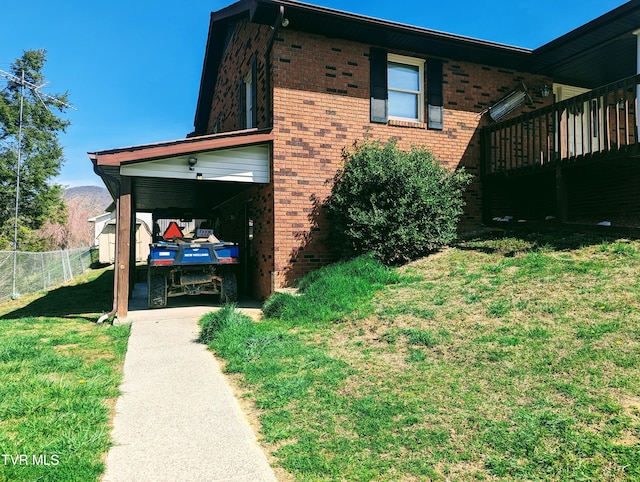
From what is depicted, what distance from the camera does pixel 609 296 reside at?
477 centimetres

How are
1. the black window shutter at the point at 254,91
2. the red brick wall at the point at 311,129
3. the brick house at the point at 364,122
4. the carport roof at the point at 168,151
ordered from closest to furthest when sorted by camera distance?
the carport roof at the point at 168,151 → the brick house at the point at 364,122 → the red brick wall at the point at 311,129 → the black window shutter at the point at 254,91

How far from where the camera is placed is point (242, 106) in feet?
40.9

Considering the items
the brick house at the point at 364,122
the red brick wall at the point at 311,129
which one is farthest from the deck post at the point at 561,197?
the red brick wall at the point at 311,129

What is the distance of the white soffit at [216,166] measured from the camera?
8289mm

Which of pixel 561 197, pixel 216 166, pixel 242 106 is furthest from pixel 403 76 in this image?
pixel 216 166

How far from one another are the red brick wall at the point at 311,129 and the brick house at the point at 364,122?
0.02 metres

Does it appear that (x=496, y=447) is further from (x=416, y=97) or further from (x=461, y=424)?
(x=416, y=97)

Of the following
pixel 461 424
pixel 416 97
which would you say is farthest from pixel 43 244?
pixel 461 424

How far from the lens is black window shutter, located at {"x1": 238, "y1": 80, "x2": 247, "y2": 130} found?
485 inches

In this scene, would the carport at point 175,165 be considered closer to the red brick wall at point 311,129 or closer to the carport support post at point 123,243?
the carport support post at point 123,243

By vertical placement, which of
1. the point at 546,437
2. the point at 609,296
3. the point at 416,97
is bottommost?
the point at 546,437

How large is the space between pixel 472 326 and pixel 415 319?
821mm

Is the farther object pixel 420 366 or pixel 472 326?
pixel 472 326

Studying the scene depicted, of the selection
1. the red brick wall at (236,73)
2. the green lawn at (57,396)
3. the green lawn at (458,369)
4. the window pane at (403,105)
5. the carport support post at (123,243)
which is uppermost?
the red brick wall at (236,73)
